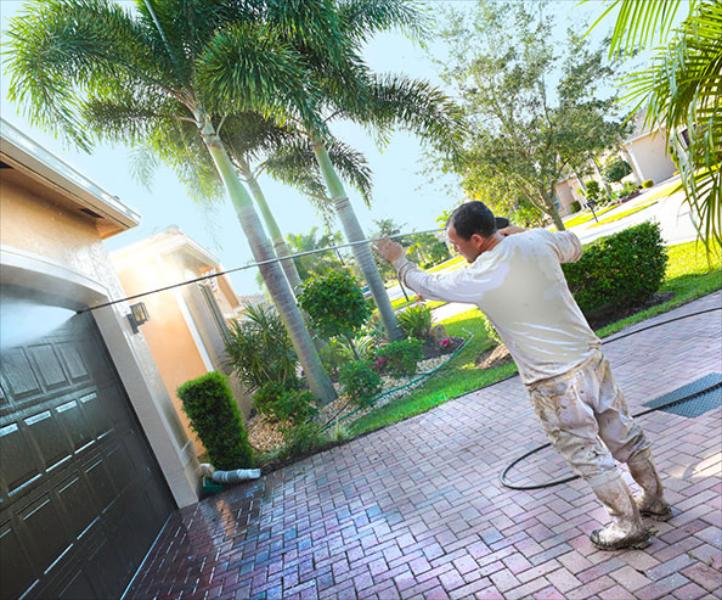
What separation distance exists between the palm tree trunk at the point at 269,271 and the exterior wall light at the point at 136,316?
404 cm

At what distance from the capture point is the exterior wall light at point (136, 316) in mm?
7268

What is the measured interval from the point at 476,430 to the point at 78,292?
16.5 feet

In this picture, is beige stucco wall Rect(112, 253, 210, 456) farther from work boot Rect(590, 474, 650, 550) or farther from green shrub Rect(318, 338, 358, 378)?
work boot Rect(590, 474, 650, 550)

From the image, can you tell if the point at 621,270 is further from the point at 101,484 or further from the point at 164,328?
the point at 164,328

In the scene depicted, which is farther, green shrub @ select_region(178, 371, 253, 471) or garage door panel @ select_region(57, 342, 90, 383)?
green shrub @ select_region(178, 371, 253, 471)

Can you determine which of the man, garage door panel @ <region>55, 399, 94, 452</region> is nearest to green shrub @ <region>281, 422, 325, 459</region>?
garage door panel @ <region>55, 399, 94, 452</region>

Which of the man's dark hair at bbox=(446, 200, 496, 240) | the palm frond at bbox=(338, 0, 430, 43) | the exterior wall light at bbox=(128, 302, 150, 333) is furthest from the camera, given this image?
the palm frond at bbox=(338, 0, 430, 43)

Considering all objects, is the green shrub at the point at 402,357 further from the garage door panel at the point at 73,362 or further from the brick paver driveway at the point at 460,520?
the garage door panel at the point at 73,362

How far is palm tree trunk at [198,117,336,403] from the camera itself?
37.2 feet

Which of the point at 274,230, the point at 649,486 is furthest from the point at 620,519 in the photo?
the point at 274,230

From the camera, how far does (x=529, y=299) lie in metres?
2.92

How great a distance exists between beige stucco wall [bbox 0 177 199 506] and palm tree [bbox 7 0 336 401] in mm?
3609

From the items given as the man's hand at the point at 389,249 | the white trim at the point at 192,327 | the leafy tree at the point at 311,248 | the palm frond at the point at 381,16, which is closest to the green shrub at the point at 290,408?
the white trim at the point at 192,327

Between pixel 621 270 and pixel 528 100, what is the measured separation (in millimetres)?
6346
